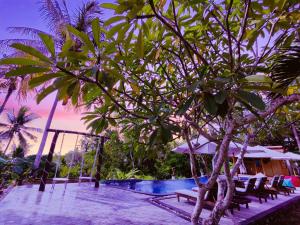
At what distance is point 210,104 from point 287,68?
0.82m

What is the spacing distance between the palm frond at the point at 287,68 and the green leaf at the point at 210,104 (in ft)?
2.29

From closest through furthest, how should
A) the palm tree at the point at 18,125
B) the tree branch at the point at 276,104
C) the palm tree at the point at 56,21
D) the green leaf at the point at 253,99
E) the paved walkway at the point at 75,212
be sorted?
the green leaf at the point at 253,99 < the tree branch at the point at 276,104 < the paved walkway at the point at 75,212 < the palm tree at the point at 56,21 < the palm tree at the point at 18,125

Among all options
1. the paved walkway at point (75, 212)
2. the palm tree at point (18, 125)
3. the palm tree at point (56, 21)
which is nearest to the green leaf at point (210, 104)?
the paved walkway at point (75, 212)

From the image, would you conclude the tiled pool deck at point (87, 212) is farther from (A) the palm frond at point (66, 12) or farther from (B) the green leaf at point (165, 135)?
(A) the palm frond at point (66, 12)

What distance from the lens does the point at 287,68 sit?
1397 mm

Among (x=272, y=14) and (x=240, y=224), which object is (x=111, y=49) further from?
(x=240, y=224)

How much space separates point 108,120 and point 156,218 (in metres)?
3.35

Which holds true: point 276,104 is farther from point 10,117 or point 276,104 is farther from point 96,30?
point 10,117

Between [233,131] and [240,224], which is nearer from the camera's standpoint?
[233,131]

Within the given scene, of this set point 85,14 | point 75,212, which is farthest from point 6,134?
point 75,212

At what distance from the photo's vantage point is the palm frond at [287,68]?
4.51 ft

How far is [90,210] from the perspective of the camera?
15.5ft

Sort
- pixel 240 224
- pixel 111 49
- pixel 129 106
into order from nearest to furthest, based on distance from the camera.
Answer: pixel 111 49 < pixel 129 106 < pixel 240 224

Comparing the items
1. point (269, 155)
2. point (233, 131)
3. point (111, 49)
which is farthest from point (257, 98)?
point (269, 155)
